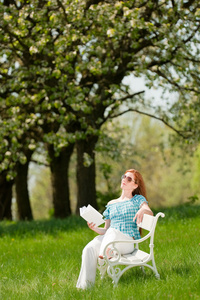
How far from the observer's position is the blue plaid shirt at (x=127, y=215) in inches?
238

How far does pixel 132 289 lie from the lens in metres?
5.46

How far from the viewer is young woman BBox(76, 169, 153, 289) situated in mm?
5793

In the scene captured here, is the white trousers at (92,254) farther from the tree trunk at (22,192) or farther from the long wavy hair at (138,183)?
the tree trunk at (22,192)

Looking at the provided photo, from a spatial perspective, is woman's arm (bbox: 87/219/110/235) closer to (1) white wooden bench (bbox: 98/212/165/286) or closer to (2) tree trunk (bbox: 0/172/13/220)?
(1) white wooden bench (bbox: 98/212/165/286)

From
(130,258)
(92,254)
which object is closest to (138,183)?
(130,258)

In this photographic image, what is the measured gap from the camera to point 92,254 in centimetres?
582

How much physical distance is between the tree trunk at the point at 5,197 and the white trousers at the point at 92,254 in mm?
13370

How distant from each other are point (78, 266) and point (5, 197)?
12712 mm

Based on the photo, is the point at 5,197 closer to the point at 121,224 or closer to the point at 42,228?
the point at 42,228

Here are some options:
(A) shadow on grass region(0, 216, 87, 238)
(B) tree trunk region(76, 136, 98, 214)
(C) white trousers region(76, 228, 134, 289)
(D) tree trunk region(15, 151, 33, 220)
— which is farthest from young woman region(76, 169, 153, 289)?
(D) tree trunk region(15, 151, 33, 220)

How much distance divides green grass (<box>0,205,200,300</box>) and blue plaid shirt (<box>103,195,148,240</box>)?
24.4 inches

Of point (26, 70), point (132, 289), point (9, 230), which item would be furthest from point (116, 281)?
point (26, 70)

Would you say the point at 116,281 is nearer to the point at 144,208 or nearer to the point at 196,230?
the point at 144,208

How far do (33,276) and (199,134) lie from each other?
9.68 m
